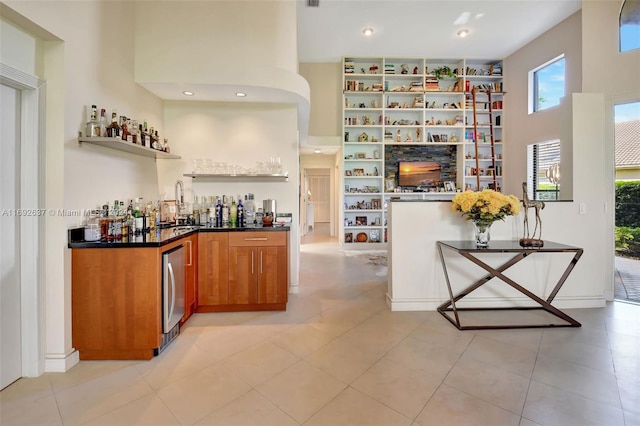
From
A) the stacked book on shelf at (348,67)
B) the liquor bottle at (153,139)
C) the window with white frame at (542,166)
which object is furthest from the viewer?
the stacked book on shelf at (348,67)

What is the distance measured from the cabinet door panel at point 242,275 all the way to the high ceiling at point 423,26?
157 inches

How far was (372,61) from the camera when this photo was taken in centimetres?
681

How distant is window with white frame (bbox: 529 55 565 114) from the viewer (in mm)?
5379

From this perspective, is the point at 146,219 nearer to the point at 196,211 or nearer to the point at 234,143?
the point at 196,211

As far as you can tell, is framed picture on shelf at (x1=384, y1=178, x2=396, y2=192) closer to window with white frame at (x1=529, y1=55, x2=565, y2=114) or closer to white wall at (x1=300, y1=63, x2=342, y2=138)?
white wall at (x1=300, y1=63, x2=342, y2=138)

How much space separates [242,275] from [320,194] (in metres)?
9.69

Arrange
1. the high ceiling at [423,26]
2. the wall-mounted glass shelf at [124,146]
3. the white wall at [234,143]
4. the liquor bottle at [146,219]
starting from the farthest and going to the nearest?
the high ceiling at [423,26] → the white wall at [234,143] → the liquor bottle at [146,219] → the wall-mounted glass shelf at [124,146]

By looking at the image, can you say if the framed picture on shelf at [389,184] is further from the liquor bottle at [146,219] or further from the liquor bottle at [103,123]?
the liquor bottle at [103,123]

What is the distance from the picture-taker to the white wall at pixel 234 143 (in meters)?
3.62

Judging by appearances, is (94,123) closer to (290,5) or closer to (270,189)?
(270,189)

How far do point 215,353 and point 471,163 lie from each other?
673cm

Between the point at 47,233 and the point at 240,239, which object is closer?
the point at 47,233

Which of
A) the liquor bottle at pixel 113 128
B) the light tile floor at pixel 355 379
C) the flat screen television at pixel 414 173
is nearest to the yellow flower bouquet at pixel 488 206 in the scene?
the light tile floor at pixel 355 379

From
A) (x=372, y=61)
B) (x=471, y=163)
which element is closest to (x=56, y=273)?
(x=372, y=61)
